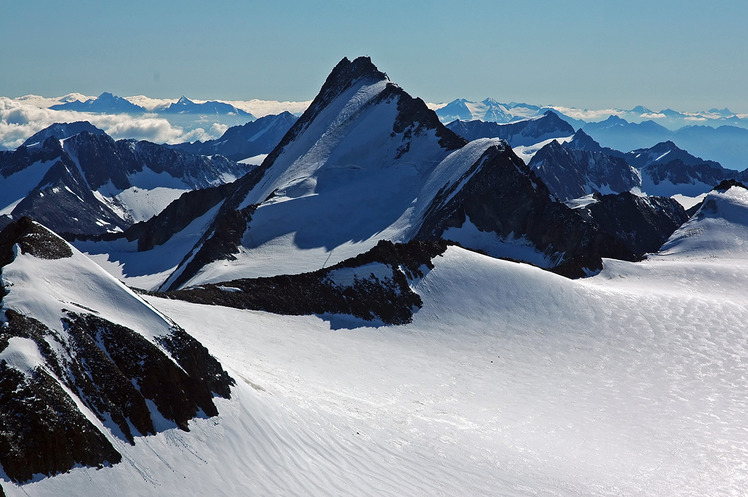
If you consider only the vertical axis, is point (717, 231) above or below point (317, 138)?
below

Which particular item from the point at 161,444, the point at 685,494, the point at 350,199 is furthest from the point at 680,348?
the point at 350,199

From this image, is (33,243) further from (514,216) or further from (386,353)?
(514,216)

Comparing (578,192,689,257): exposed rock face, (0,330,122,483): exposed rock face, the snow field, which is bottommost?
the snow field

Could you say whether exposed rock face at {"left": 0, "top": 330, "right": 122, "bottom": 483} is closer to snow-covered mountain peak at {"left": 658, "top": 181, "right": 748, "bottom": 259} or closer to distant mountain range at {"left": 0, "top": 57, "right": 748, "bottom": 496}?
distant mountain range at {"left": 0, "top": 57, "right": 748, "bottom": 496}

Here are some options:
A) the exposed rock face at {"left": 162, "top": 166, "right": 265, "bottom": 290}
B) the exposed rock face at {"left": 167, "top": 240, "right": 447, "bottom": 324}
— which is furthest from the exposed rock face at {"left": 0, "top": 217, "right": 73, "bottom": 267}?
the exposed rock face at {"left": 162, "top": 166, "right": 265, "bottom": 290}

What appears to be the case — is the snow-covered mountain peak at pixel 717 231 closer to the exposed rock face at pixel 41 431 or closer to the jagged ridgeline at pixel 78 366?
the jagged ridgeline at pixel 78 366

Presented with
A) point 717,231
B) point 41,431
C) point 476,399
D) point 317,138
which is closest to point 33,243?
point 41,431
